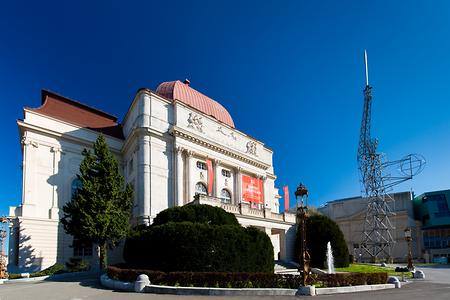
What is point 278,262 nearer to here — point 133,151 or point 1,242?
point 133,151

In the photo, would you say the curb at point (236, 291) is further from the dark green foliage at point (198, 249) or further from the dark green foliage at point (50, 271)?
Result: the dark green foliage at point (50, 271)

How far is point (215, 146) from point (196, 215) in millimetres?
17714

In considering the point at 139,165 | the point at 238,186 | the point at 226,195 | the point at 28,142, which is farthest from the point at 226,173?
the point at 28,142

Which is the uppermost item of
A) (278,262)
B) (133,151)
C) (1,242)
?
(133,151)

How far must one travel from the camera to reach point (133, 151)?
3919 centimetres

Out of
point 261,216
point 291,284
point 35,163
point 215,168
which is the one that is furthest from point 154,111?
point 291,284

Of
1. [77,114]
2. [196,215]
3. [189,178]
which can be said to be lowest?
[196,215]

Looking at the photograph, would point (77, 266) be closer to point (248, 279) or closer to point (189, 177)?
point (189, 177)

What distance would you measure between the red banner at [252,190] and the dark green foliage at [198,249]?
22361 mm

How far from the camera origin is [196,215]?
82.2ft

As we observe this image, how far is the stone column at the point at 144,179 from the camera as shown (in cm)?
3494

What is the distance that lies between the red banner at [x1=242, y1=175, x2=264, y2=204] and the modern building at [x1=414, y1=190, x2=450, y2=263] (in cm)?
4009

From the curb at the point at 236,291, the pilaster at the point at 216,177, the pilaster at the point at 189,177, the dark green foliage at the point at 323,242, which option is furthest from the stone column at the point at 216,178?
the curb at the point at 236,291

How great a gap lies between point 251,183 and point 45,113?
25.7 meters
